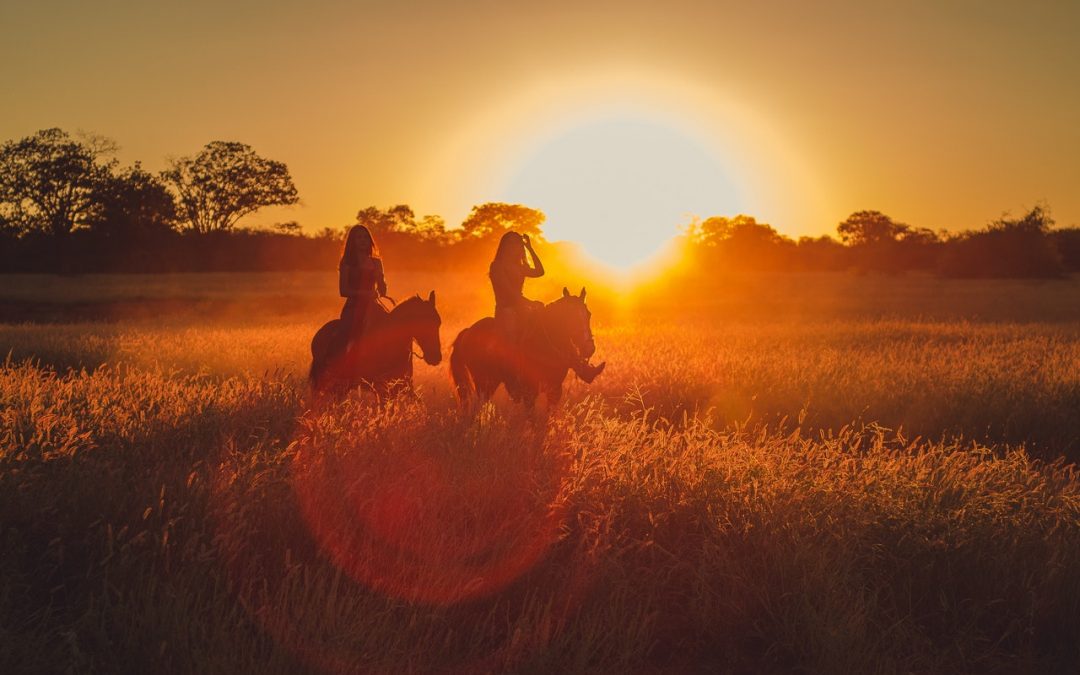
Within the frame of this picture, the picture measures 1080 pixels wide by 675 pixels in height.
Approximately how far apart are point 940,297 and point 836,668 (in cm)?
3664

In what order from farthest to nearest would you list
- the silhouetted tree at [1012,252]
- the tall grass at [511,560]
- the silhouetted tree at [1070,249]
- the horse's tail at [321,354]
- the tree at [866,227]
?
1. the tree at [866,227]
2. the silhouetted tree at [1070,249]
3. the silhouetted tree at [1012,252]
4. the horse's tail at [321,354]
5. the tall grass at [511,560]

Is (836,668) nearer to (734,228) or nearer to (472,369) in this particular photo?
(472,369)

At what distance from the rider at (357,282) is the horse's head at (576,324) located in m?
1.92

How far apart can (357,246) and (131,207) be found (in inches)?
1953

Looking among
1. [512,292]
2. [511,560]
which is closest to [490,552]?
[511,560]

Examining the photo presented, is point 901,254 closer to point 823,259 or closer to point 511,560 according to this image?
point 823,259

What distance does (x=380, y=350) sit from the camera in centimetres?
791

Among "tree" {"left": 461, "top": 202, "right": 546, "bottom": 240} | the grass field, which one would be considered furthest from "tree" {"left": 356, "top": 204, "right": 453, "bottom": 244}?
the grass field

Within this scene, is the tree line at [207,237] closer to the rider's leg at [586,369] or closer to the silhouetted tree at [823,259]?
the silhouetted tree at [823,259]

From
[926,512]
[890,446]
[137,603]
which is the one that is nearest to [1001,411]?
[890,446]

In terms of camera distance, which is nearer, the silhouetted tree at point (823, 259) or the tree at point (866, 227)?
the silhouetted tree at point (823, 259)

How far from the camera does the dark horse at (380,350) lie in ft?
25.6

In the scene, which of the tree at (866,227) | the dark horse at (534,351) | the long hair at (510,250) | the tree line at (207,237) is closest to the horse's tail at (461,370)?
the dark horse at (534,351)

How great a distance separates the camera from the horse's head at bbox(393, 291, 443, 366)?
26.3 ft
